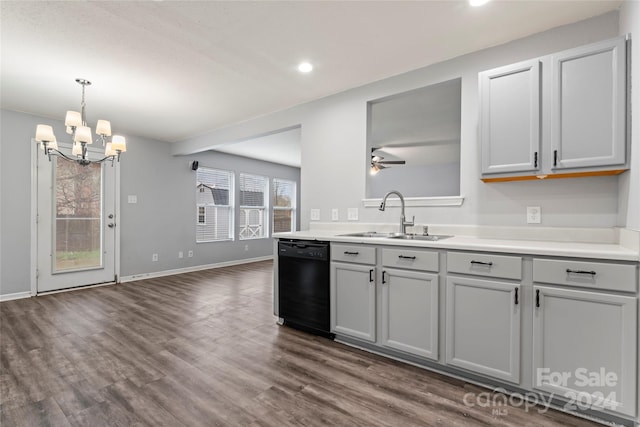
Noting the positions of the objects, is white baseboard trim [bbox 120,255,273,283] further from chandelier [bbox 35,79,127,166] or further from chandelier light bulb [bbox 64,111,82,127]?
chandelier light bulb [bbox 64,111,82,127]

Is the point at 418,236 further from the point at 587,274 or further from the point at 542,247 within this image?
the point at 587,274

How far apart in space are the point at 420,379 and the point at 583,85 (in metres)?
2.18

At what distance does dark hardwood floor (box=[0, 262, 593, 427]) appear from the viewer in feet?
5.43

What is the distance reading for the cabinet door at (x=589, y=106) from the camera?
1799 mm

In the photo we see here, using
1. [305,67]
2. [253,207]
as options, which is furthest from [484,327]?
[253,207]

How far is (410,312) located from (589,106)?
69.6 inches

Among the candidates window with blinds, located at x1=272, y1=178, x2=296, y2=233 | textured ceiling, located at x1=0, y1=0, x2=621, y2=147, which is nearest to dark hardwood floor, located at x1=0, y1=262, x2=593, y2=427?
textured ceiling, located at x1=0, y1=0, x2=621, y2=147

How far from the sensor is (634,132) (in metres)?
1.73

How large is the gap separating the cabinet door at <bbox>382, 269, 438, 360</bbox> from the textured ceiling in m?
1.86

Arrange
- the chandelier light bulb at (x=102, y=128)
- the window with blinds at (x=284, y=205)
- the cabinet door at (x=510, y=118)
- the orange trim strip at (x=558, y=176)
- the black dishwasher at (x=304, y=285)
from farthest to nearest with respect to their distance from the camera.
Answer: the window with blinds at (x=284, y=205) < the chandelier light bulb at (x=102, y=128) < the black dishwasher at (x=304, y=285) < the cabinet door at (x=510, y=118) < the orange trim strip at (x=558, y=176)

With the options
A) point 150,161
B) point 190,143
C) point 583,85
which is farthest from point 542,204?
point 150,161

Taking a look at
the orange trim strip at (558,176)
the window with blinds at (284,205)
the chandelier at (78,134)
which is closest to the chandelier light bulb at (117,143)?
the chandelier at (78,134)

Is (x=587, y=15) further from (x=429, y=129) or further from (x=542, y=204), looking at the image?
(x=429, y=129)

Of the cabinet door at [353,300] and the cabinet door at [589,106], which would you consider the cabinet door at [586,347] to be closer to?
the cabinet door at [589,106]
